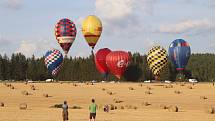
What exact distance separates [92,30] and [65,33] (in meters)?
5.89

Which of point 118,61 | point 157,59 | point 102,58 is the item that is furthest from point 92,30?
point 157,59

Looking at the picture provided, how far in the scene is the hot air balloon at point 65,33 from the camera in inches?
4114

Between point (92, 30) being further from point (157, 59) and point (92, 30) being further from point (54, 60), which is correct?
point (54, 60)

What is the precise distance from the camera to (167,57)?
112 metres

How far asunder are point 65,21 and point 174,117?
71731 millimetres

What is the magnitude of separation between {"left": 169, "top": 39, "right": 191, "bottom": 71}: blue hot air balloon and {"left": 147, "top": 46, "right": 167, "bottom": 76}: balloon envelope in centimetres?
293

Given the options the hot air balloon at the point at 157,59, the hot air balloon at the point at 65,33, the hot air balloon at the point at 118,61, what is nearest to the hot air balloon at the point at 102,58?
the hot air balloon at the point at 118,61

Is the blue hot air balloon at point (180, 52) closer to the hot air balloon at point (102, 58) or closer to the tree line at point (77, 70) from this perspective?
the hot air balloon at point (102, 58)

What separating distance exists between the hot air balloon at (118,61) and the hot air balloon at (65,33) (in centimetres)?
942

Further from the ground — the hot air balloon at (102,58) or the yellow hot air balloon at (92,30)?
the yellow hot air balloon at (92,30)

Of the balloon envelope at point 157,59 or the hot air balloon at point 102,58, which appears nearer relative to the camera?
the balloon envelope at point 157,59

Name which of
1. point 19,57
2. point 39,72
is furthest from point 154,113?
point 19,57

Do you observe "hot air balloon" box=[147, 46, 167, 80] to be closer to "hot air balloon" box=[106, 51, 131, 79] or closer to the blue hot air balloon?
the blue hot air balloon

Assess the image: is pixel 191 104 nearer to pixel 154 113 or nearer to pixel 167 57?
pixel 154 113
